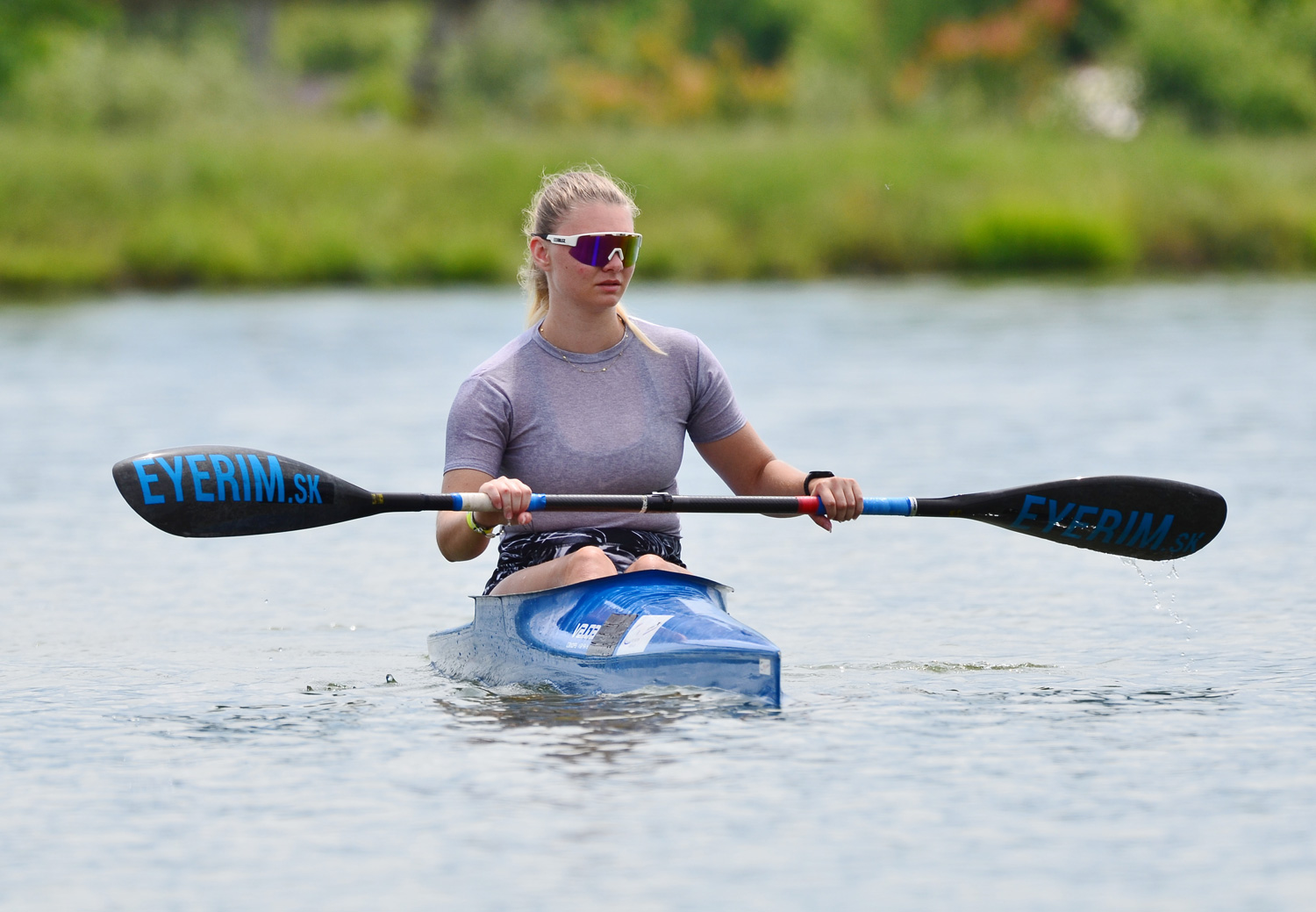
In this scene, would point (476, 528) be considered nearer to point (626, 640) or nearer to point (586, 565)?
point (586, 565)

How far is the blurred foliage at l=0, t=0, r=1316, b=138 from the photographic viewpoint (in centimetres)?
3159

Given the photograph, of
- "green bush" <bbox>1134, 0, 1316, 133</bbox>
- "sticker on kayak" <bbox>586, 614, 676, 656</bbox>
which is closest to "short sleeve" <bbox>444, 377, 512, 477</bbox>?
"sticker on kayak" <bbox>586, 614, 676, 656</bbox>

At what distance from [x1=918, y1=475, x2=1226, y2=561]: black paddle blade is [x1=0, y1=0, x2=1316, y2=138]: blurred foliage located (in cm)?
2393

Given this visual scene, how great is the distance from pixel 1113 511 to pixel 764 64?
4502 centimetres

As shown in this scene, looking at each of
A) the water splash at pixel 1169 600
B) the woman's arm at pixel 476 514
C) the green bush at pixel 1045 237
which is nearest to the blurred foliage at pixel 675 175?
the green bush at pixel 1045 237

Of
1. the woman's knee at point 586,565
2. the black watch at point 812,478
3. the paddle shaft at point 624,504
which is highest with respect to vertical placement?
the black watch at point 812,478

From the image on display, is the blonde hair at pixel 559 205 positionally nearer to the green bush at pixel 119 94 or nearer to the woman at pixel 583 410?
the woman at pixel 583 410

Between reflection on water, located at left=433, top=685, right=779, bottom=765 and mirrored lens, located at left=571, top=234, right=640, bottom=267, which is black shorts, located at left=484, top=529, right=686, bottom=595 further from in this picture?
mirrored lens, located at left=571, top=234, right=640, bottom=267

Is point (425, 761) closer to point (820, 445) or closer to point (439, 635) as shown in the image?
point (439, 635)

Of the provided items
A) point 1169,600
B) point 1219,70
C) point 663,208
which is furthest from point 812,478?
point 1219,70

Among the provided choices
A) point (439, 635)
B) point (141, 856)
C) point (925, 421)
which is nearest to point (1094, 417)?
point (925, 421)

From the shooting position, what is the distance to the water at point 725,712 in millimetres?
4387

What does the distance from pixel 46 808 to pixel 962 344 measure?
1412cm

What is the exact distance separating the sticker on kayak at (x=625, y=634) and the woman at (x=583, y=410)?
0.64ft
